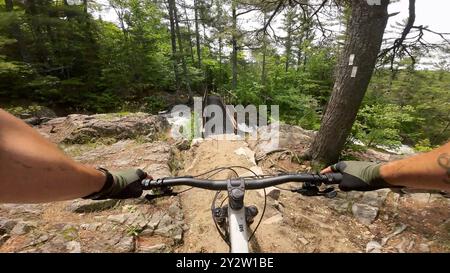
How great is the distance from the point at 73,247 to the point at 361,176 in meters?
3.43

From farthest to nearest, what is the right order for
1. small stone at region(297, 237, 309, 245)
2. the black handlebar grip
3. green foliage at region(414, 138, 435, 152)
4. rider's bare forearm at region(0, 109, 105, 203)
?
green foliage at region(414, 138, 435, 152)
small stone at region(297, 237, 309, 245)
the black handlebar grip
rider's bare forearm at region(0, 109, 105, 203)

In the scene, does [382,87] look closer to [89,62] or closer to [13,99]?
[89,62]

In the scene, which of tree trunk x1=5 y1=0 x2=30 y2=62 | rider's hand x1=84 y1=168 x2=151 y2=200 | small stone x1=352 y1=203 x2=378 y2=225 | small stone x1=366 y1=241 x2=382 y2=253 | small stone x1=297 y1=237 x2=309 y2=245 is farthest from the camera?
tree trunk x1=5 y1=0 x2=30 y2=62

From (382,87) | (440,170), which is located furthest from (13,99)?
(382,87)

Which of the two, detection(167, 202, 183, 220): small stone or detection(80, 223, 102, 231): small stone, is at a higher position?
detection(80, 223, 102, 231): small stone

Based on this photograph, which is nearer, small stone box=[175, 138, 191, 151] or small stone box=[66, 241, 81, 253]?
small stone box=[66, 241, 81, 253]

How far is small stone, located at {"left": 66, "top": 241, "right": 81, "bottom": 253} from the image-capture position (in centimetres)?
301

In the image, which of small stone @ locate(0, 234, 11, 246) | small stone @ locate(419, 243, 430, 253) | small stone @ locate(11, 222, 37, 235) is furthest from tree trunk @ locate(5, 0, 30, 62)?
small stone @ locate(419, 243, 430, 253)

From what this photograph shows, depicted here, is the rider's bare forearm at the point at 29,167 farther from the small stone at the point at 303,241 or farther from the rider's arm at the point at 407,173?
the small stone at the point at 303,241

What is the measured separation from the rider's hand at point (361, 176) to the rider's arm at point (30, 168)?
1.76 meters

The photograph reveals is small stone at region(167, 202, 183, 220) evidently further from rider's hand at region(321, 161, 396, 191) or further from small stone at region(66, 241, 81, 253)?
rider's hand at region(321, 161, 396, 191)

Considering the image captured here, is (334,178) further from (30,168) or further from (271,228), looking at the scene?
(271,228)

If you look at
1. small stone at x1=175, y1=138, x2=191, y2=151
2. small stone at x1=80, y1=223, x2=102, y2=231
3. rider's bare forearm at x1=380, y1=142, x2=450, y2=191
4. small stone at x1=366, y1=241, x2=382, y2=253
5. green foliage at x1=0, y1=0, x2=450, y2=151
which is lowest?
Result: small stone at x1=366, y1=241, x2=382, y2=253
